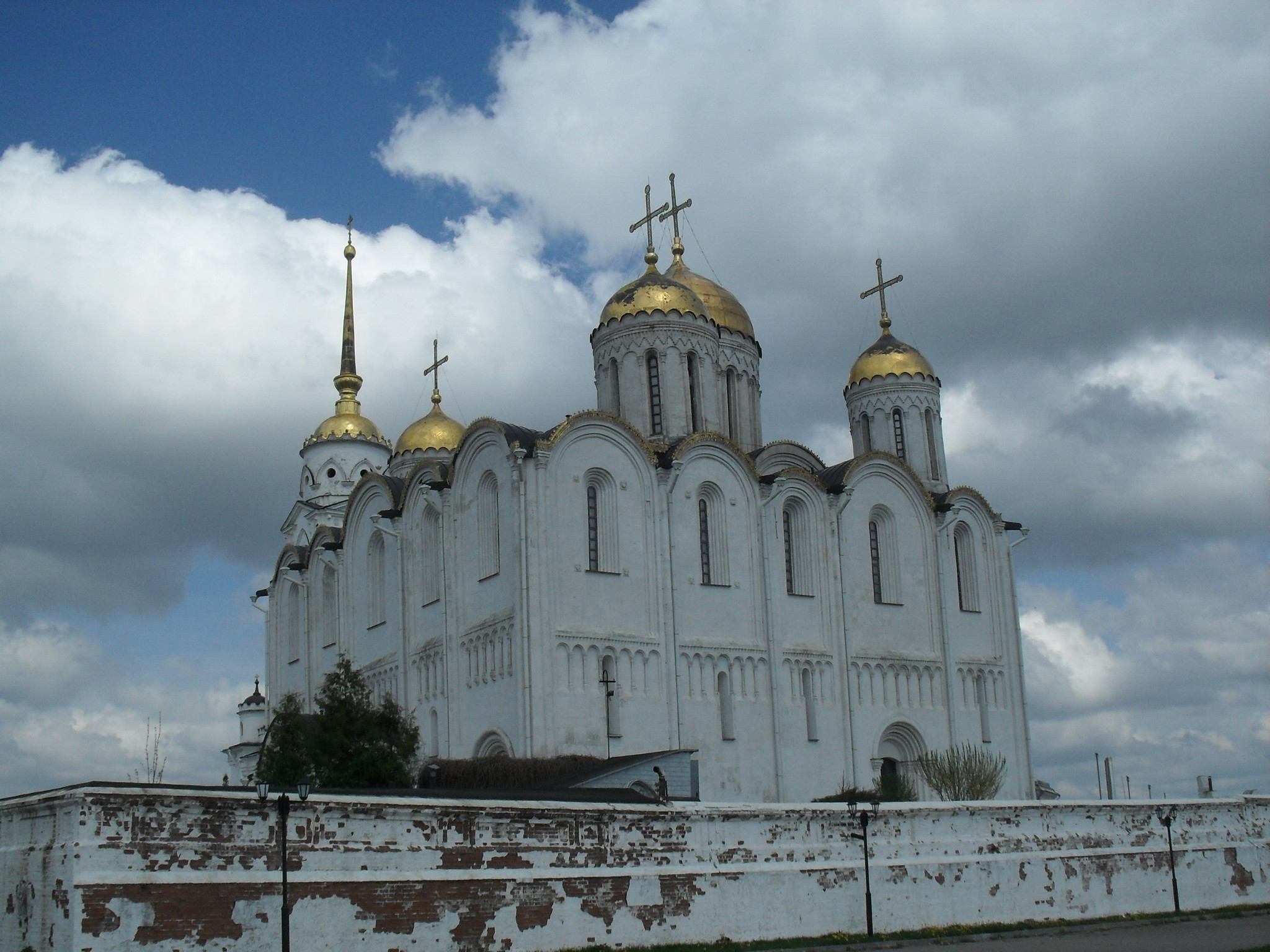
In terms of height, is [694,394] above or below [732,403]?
below

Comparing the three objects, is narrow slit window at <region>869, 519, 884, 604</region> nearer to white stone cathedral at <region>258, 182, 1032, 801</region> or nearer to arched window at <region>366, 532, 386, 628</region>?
white stone cathedral at <region>258, 182, 1032, 801</region>

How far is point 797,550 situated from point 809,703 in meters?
3.67

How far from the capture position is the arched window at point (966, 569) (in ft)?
118

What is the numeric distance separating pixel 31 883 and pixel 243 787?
236 cm

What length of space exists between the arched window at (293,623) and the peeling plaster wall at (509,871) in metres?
22.1

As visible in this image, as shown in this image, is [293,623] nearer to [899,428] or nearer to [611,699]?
[611,699]

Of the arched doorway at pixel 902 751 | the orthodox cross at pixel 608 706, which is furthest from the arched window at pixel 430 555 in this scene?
the arched doorway at pixel 902 751

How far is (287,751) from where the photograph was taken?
993 inches

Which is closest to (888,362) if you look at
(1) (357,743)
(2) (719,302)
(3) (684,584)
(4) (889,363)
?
(4) (889,363)

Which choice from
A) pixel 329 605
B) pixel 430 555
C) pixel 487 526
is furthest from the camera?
pixel 329 605

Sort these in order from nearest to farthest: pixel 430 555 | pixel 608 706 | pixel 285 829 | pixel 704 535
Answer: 1. pixel 285 829
2. pixel 608 706
3. pixel 704 535
4. pixel 430 555

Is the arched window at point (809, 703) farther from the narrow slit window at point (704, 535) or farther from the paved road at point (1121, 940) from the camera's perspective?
the paved road at point (1121, 940)

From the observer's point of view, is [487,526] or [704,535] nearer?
[487,526]

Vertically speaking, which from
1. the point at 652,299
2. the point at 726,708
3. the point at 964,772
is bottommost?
the point at 964,772
